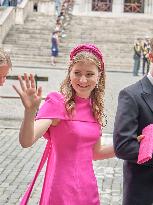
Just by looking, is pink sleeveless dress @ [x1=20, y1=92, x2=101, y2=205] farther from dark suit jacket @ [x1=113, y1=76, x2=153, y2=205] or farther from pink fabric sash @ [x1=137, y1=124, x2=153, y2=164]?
pink fabric sash @ [x1=137, y1=124, x2=153, y2=164]

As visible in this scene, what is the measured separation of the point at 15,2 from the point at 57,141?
31.4m

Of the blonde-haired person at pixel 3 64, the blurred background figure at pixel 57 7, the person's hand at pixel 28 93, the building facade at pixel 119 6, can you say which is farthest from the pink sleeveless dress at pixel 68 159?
the building facade at pixel 119 6

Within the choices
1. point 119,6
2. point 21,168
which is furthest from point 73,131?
point 119,6

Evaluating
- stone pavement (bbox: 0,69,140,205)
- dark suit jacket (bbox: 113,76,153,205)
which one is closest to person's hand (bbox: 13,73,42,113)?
dark suit jacket (bbox: 113,76,153,205)

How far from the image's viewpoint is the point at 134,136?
12.3 ft

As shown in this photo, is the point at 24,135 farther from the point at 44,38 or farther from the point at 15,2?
the point at 15,2

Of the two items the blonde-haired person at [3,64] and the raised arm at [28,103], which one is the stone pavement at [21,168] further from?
the raised arm at [28,103]

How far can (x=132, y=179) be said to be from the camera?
388 centimetres

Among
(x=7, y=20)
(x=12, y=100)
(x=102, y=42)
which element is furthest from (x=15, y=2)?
(x=12, y=100)

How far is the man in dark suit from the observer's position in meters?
3.73

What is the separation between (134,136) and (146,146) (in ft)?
0.49

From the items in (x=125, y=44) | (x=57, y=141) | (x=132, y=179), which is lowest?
(x=125, y=44)

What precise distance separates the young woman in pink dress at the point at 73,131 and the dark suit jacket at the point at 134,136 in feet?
0.70

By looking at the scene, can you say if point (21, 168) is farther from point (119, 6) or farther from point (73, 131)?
point (119, 6)
